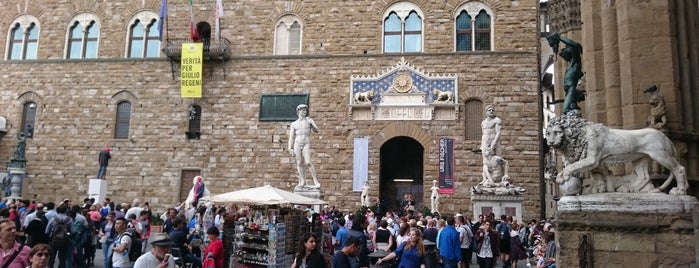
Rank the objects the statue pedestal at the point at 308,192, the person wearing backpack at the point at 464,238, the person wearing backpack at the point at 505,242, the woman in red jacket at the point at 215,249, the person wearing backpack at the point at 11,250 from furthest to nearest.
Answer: the statue pedestal at the point at 308,192 < the person wearing backpack at the point at 505,242 < the person wearing backpack at the point at 464,238 < the woman in red jacket at the point at 215,249 < the person wearing backpack at the point at 11,250

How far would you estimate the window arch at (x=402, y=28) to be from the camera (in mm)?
20688

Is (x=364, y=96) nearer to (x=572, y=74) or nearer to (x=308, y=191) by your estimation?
(x=308, y=191)

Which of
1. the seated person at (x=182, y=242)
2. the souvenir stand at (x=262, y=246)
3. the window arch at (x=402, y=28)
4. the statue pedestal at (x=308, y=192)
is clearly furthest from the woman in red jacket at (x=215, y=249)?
the window arch at (x=402, y=28)

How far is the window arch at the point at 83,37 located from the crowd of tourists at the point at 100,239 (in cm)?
1144

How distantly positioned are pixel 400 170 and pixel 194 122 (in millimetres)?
8605

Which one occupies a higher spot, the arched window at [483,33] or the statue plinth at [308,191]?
the arched window at [483,33]

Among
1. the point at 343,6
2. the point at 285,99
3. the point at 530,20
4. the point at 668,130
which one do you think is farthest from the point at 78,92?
the point at 668,130

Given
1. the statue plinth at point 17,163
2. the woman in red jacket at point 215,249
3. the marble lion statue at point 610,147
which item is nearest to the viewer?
the marble lion statue at point 610,147

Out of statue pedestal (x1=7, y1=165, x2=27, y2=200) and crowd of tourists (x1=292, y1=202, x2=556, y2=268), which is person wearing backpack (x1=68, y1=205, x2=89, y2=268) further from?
statue pedestal (x1=7, y1=165, x2=27, y2=200)

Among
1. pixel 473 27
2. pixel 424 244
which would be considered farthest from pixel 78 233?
pixel 473 27

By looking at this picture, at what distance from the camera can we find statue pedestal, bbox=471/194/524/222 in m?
15.4

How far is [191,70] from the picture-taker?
2155 cm

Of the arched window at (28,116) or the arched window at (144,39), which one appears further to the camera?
the arched window at (28,116)

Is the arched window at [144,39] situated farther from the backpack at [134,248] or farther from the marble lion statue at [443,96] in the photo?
the backpack at [134,248]
